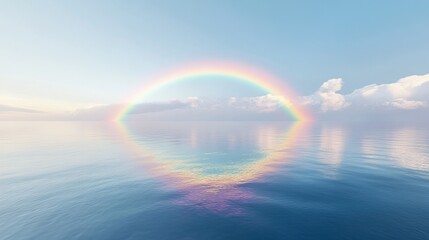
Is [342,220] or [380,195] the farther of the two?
[380,195]

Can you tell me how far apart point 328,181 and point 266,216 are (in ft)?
73.0

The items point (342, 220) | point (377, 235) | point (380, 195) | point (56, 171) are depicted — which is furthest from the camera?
point (56, 171)

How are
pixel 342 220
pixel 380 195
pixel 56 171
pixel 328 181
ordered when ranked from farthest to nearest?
1. pixel 56 171
2. pixel 328 181
3. pixel 380 195
4. pixel 342 220

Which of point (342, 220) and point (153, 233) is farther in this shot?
point (342, 220)

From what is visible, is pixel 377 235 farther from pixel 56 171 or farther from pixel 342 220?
pixel 56 171

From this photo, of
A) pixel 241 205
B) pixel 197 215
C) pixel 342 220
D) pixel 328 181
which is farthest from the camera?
pixel 328 181

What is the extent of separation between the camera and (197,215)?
2750cm

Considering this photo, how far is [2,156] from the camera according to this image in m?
68.9

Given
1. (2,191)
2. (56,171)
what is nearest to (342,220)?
(2,191)

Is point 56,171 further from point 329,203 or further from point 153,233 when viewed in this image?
point 329,203

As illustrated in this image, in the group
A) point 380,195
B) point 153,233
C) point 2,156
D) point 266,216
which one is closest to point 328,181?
point 380,195

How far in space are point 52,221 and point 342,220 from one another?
41.3m

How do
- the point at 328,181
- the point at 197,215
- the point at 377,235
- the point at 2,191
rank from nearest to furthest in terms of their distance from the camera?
the point at 377,235 < the point at 197,215 < the point at 2,191 < the point at 328,181

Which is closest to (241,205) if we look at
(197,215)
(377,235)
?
(197,215)
